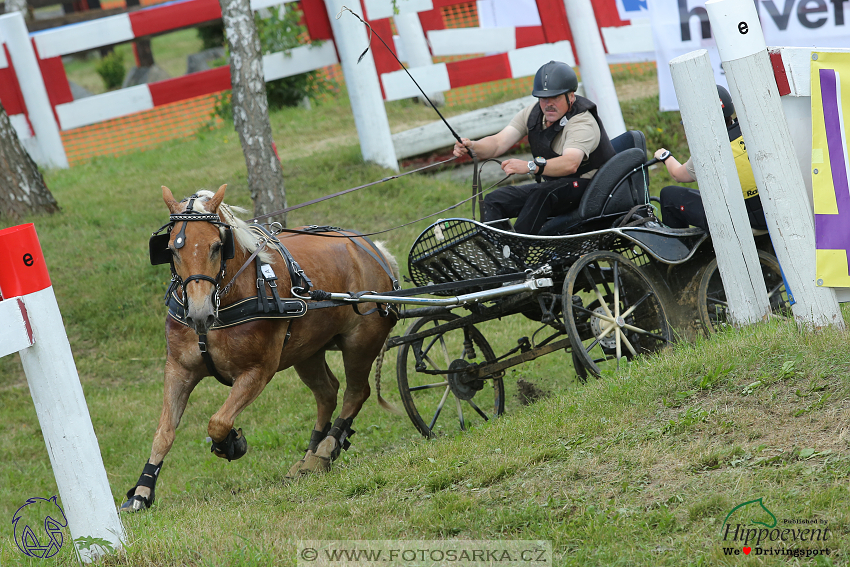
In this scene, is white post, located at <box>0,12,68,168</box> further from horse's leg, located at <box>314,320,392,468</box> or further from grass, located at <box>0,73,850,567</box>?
horse's leg, located at <box>314,320,392,468</box>

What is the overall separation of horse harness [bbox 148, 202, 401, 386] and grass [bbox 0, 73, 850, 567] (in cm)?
101

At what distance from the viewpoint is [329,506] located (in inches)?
165

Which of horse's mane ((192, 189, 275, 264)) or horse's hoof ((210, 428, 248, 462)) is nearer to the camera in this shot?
horse's mane ((192, 189, 275, 264))

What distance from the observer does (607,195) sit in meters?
5.73

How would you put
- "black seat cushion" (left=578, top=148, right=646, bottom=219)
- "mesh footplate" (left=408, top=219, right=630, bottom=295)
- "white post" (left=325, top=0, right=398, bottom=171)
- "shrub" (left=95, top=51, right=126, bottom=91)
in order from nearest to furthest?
"mesh footplate" (left=408, top=219, right=630, bottom=295)
"black seat cushion" (left=578, top=148, right=646, bottom=219)
"white post" (left=325, top=0, right=398, bottom=171)
"shrub" (left=95, top=51, right=126, bottom=91)

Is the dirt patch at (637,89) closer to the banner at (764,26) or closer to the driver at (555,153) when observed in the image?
the banner at (764,26)

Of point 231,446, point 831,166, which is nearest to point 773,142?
point 831,166

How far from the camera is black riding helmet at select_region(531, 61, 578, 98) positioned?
230 inches

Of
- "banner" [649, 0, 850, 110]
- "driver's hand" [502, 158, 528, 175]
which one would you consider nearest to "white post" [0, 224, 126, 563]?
"driver's hand" [502, 158, 528, 175]

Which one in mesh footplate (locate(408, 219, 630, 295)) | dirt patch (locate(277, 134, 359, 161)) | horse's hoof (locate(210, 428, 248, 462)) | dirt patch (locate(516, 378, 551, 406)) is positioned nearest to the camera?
horse's hoof (locate(210, 428, 248, 462))

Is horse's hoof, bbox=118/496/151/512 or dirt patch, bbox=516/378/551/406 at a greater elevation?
horse's hoof, bbox=118/496/151/512

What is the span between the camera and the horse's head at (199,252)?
438cm

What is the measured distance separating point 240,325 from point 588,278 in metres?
2.35

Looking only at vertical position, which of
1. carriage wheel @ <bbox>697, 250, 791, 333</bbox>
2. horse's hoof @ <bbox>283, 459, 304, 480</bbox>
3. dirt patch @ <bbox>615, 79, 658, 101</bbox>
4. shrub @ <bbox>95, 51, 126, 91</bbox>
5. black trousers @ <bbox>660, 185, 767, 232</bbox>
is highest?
shrub @ <bbox>95, 51, 126, 91</bbox>
